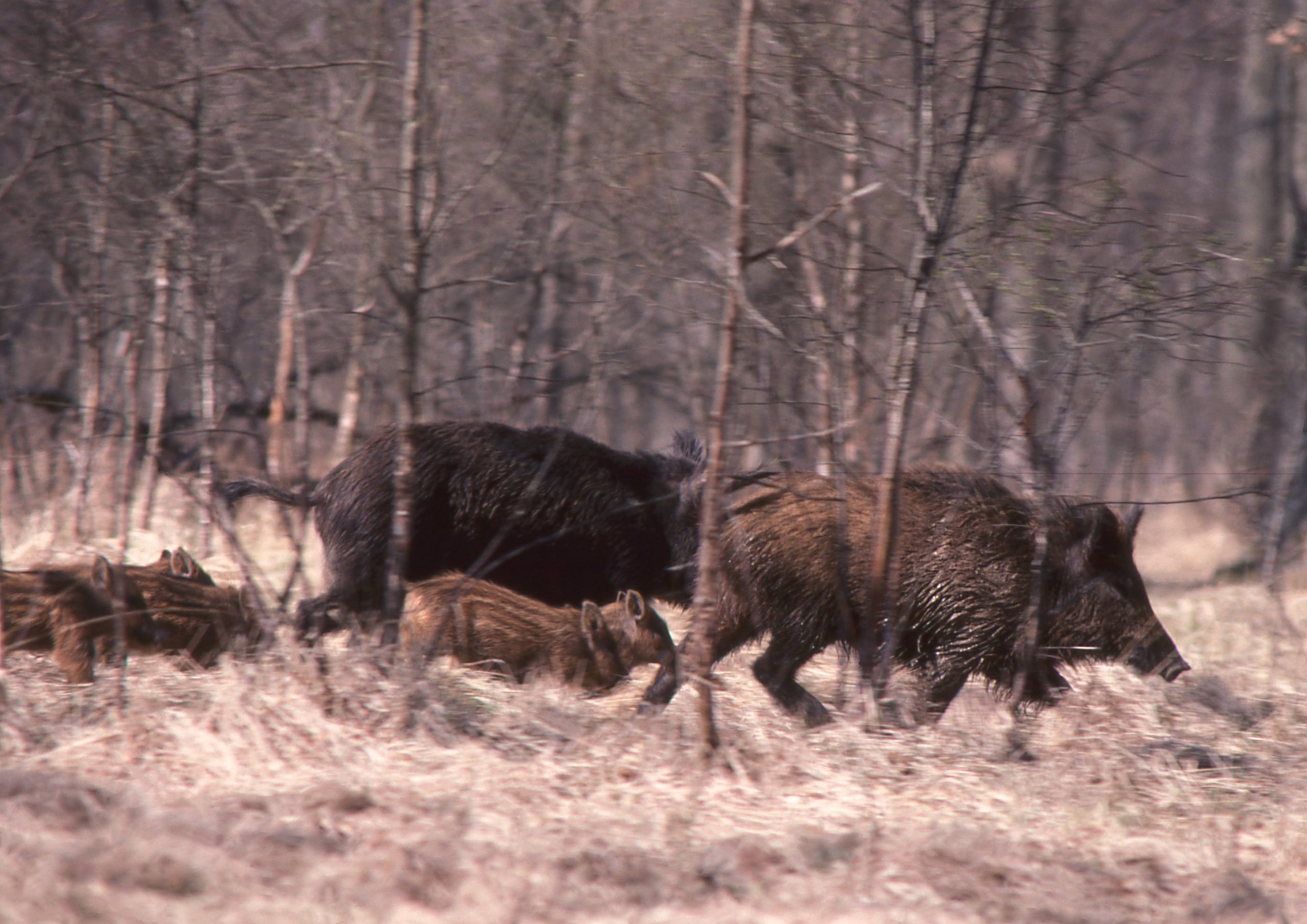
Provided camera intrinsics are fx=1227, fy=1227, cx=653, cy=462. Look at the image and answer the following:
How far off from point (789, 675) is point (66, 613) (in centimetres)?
299

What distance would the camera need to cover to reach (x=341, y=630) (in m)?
5.85

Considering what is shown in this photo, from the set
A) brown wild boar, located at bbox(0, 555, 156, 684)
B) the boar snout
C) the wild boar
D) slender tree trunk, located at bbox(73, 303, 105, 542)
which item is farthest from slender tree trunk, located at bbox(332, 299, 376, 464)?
the boar snout

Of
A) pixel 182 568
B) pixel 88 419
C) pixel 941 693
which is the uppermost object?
pixel 88 419

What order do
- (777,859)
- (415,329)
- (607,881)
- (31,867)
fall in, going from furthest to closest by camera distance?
(415,329)
(777,859)
(607,881)
(31,867)

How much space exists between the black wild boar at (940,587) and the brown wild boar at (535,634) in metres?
0.64

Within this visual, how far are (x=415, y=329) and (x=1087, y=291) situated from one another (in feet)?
8.82

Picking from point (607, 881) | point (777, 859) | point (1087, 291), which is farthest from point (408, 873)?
point (1087, 291)

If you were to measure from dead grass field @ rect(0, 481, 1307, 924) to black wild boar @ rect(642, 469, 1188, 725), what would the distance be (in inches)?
9.6

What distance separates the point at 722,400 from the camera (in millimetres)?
4270

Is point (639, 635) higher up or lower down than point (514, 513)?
lower down

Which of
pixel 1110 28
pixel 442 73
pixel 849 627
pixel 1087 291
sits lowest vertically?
pixel 849 627

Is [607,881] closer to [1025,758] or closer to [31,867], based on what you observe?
[31,867]

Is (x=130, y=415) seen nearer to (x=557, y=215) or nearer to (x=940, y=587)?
(x=557, y=215)

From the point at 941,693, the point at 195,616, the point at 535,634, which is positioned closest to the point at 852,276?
the point at 535,634
